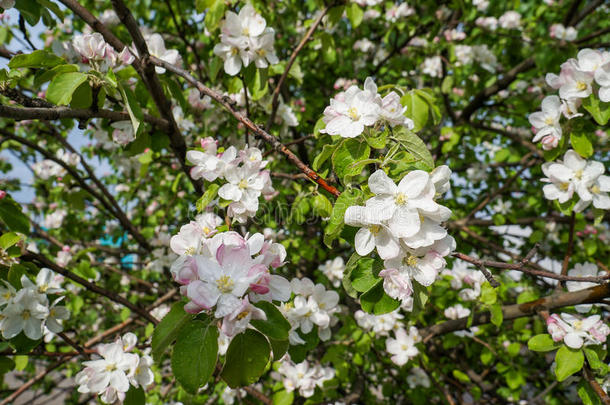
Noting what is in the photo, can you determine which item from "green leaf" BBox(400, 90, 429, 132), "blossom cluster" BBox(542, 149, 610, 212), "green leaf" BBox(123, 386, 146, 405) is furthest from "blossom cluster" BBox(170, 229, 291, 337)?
"blossom cluster" BBox(542, 149, 610, 212)

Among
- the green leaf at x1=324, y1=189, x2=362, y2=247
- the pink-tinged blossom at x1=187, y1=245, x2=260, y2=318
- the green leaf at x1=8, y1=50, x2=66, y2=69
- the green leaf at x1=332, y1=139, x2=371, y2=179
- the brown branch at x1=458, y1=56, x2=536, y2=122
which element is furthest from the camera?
the brown branch at x1=458, y1=56, x2=536, y2=122

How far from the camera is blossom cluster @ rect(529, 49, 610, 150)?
4.09ft

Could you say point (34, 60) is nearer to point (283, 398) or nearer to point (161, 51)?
point (161, 51)

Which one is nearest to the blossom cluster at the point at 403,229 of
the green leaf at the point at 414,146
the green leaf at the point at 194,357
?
the green leaf at the point at 414,146

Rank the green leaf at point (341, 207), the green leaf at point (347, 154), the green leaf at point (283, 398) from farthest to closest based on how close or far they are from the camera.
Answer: the green leaf at point (283, 398)
the green leaf at point (347, 154)
the green leaf at point (341, 207)

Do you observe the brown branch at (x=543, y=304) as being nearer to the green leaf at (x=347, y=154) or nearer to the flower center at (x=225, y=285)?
the green leaf at (x=347, y=154)

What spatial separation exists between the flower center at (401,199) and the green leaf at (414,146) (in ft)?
0.51

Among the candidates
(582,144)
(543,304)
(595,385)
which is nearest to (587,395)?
(595,385)

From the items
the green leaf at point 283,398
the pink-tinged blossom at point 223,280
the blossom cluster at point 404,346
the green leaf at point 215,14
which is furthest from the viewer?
the blossom cluster at point 404,346

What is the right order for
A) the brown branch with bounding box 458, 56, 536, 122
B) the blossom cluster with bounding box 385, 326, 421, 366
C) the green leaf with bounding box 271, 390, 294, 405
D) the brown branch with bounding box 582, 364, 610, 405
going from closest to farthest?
the brown branch with bounding box 582, 364, 610, 405, the green leaf with bounding box 271, 390, 294, 405, the blossom cluster with bounding box 385, 326, 421, 366, the brown branch with bounding box 458, 56, 536, 122

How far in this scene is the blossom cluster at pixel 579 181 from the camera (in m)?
1.40

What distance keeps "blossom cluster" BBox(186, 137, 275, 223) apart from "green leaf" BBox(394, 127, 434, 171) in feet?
1.39

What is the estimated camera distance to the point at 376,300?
→ 0.95 metres

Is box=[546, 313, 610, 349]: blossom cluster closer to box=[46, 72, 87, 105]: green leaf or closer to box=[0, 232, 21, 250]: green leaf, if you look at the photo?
box=[46, 72, 87, 105]: green leaf
